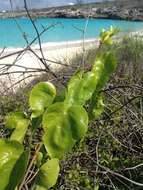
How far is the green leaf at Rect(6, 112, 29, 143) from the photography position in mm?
924

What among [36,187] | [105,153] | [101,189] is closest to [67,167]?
[101,189]

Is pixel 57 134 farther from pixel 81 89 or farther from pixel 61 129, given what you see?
pixel 81 89

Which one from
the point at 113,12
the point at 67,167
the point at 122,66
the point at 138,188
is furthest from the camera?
the point at 113,12

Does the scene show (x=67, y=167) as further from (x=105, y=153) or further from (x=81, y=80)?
(x=81, y=80)

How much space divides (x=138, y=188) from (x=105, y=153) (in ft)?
1.12

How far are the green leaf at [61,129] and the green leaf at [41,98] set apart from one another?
96 millimetres

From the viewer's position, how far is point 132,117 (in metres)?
2.54

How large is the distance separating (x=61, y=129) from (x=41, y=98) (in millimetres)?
146

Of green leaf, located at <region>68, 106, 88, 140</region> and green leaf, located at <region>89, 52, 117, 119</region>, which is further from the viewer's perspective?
green leaf, located at <region>89, 52, 117, 119</region>

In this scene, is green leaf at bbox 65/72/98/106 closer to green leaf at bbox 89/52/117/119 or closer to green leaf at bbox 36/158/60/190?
green leaf at bbox 89/52/117/119

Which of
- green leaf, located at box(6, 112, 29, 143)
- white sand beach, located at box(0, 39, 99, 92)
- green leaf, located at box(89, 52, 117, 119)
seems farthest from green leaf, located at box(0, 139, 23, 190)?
white sand beach, located at box(0, 39, 99, 92)

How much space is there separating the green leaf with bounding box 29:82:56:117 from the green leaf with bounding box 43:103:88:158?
10 centimetres

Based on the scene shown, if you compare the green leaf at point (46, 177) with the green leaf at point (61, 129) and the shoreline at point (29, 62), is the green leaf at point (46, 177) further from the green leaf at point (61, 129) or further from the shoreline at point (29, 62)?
the shoreline at point (29, 62)

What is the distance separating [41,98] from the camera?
0.95m
